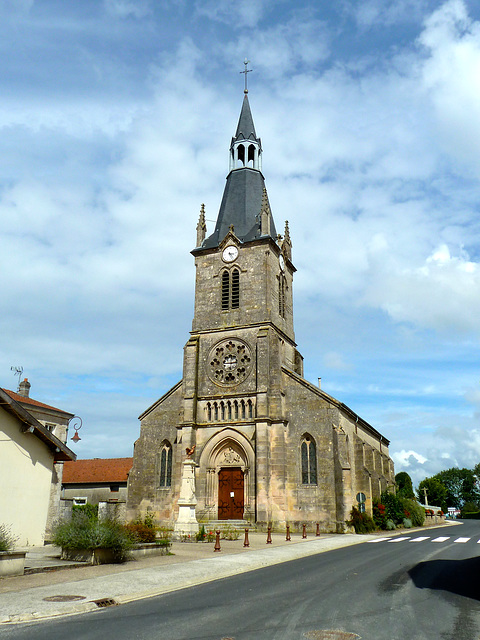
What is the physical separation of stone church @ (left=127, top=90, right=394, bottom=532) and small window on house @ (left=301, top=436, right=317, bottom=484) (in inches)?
2.2

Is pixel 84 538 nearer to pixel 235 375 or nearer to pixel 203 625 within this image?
pixel 203 625

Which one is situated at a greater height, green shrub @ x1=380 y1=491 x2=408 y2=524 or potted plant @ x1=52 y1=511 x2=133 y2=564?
green shrub @ x1=380 y1=491 x2=408 y2=524

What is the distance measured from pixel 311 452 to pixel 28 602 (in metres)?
22.0

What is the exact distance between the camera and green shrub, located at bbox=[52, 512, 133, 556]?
44.0ft

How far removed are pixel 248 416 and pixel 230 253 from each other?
10.9 metres

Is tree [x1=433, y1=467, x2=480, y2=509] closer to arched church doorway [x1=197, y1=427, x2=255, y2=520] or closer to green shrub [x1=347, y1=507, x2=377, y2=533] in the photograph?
green shrub [x1=347, y1=507, x2=377, y2=533]

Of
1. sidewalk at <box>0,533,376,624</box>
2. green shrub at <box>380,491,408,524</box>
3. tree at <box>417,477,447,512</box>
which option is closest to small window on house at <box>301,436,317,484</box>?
green shrub at <box>380,491,408,524</box>

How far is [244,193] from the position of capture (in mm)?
36844

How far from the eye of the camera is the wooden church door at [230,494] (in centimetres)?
2931

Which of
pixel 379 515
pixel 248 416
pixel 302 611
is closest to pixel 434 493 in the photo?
pixel 379 515

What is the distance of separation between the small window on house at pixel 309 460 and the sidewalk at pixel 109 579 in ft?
36.2

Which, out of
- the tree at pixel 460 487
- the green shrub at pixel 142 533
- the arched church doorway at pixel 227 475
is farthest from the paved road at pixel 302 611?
the tree at pixel 460 487

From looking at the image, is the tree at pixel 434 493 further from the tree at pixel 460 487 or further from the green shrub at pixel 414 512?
the green shrub at pixel 414 512

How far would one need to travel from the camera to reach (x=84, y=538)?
13477 mm
